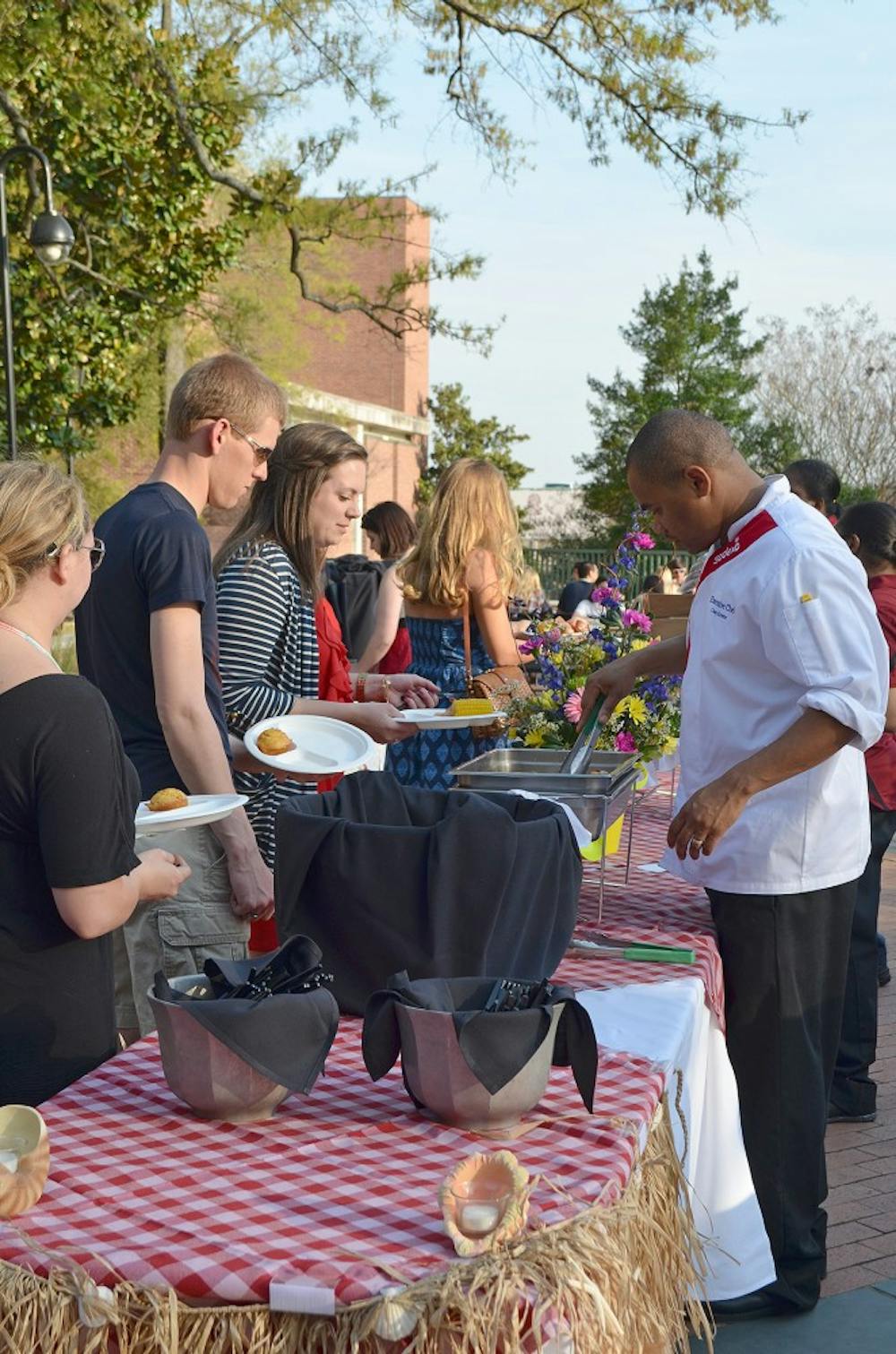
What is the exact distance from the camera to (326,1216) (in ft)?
4.66

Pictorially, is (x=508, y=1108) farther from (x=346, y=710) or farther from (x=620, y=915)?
(x=346, y=710)

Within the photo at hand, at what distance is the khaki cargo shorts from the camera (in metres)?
2.65

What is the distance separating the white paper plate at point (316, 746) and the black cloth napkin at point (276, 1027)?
3.82 ft

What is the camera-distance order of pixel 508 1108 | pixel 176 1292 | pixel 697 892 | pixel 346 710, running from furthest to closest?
pixel 346 710, pixel 697 892, pixel 508 1108, pixel 176 1292

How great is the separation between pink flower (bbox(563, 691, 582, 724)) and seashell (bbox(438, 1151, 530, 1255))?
2070 millimetres

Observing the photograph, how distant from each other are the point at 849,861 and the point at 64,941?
153 cm

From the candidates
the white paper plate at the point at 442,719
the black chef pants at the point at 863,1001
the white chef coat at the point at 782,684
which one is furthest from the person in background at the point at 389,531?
the white chef coat at the point at 782,684

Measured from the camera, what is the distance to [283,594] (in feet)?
10.1

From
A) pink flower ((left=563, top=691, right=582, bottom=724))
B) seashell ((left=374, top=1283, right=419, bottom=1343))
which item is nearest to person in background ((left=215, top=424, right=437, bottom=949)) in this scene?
pink flower ((left=563, top=691, right=582, bottom=724))

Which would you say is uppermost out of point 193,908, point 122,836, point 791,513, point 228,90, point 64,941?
point 228,90

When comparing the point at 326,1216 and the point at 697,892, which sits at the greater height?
the point at 326,1216

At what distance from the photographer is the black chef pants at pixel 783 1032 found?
8.88 feet

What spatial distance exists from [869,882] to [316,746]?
2230 millimetres

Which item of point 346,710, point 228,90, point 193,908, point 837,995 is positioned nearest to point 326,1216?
point 193,908
